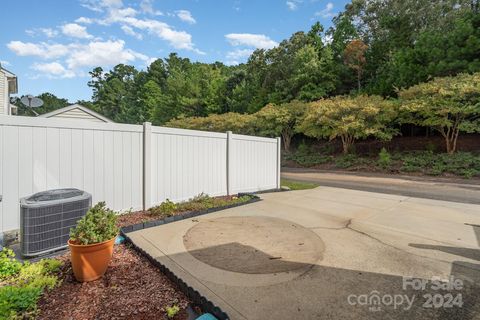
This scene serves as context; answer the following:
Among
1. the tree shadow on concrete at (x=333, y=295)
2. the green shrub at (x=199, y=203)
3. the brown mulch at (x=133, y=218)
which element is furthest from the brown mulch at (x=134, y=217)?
the tree shadow on concrete at (x=333, y=295)

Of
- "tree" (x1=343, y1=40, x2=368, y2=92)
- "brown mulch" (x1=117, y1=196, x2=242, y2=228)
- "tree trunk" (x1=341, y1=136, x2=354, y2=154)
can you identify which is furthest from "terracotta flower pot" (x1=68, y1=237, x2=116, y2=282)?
"tree" (x1=343, y1=40, x2=368, y2=92)

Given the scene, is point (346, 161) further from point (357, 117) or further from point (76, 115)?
point (76, 115)

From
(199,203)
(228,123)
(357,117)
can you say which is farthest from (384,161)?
(228,123)

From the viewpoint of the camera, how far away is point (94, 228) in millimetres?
2266

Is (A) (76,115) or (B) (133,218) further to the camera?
(A) (76,115)

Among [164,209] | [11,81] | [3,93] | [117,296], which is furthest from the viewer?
[11,81]

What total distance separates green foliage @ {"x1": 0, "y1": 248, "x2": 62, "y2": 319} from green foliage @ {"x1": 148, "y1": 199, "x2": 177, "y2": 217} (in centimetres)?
184

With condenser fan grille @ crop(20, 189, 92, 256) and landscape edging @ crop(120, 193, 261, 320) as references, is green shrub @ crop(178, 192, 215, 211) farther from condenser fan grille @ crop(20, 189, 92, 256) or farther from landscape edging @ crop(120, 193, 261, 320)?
condenser fan grille @ crop(20, 189, 92, 256)

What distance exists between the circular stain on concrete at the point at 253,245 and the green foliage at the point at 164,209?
2.33 feet

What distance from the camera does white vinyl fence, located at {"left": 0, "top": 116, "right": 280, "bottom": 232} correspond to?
10.1 ft

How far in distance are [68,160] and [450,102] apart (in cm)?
1535

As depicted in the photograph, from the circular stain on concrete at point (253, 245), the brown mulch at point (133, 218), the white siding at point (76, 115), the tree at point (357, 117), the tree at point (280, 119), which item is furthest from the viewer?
the tree at point (280, 119)

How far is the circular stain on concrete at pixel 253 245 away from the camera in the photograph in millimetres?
2613

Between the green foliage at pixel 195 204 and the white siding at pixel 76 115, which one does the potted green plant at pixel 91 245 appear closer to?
the green foliage at pixel 195 204
